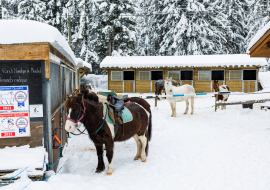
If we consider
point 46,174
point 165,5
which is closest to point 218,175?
point 46,174

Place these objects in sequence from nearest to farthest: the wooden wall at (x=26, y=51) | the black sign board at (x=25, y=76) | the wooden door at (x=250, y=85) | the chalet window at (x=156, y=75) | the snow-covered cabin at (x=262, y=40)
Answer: the wooden wall at (x=26, y=51)
the black sign board at (x=25, y=76)
the snow-covered cabin at (x=262, y=40)
the wooden door at (x=250, y=85)
the chalet window at (x=156, y=75)

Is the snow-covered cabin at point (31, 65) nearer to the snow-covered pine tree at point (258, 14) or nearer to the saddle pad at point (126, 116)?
the saddle pad at point (126, 116)

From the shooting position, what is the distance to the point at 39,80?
3668 millimetres

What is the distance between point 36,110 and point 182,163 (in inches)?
→ 132

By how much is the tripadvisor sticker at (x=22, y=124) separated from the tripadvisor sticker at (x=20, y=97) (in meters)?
0.23

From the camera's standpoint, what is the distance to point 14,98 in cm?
355

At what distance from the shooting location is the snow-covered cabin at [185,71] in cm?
1998

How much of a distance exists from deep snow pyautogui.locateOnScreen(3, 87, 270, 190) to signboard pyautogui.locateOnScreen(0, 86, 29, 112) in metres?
1.21

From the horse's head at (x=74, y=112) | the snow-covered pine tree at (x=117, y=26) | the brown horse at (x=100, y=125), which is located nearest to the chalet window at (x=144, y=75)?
the snow-covered pine tree at (x=117, y=26)

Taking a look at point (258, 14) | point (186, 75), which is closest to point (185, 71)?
point (186, 75)

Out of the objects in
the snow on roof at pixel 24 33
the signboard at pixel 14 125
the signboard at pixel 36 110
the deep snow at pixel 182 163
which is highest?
the snow on roof at pixel 24 33

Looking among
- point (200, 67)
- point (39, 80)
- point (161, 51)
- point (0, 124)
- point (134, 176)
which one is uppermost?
point (161, 51)

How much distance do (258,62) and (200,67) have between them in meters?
5.11

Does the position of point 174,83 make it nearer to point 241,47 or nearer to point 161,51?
point 161,51
